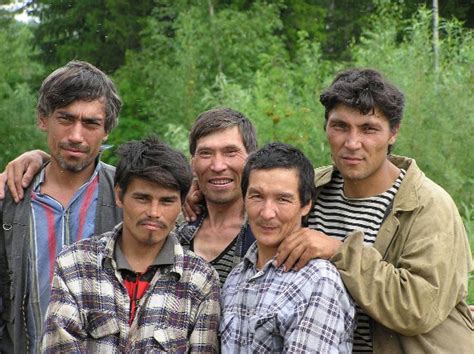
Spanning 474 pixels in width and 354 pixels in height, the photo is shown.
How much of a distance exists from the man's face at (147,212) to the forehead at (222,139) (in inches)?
24.4

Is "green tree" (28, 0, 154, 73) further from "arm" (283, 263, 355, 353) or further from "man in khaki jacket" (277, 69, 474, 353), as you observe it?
"arm" (283, 263, 355, 353)

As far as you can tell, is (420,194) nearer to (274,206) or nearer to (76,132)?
(274,206)

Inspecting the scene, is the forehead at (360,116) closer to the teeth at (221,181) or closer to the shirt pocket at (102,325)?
the teeth at (221,181)

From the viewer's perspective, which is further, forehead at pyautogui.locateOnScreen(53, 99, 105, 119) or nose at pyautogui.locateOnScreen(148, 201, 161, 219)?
forehead at pyautogui.locateOnScreen(53, 99, 105, 119)

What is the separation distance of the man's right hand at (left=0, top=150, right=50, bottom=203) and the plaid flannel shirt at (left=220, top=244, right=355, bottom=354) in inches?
55.0

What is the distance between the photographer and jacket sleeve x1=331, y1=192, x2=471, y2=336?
360cm

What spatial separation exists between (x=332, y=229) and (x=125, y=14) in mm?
21108

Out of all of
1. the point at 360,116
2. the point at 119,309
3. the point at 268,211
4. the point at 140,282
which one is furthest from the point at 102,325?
the point at 360,116

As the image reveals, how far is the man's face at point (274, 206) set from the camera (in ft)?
12.5

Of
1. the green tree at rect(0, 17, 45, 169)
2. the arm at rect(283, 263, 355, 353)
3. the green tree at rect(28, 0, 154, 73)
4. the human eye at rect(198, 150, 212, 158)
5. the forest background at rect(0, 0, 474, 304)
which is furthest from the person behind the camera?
the green tree at rect(28, 0, 154, 73)

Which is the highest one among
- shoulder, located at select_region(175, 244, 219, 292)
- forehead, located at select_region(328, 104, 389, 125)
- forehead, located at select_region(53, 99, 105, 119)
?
forehead, located at select_region(53, 99, 105, 119)

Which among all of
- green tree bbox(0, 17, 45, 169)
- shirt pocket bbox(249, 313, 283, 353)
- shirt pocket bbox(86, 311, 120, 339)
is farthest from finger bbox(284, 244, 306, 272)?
green tree bbox(0, 17, 45, 169)

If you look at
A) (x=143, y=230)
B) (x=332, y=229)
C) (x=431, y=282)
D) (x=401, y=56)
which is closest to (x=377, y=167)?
(x=332, y=229)

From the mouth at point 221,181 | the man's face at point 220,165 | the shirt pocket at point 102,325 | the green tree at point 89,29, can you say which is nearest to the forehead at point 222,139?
the man's face at point 220,165
